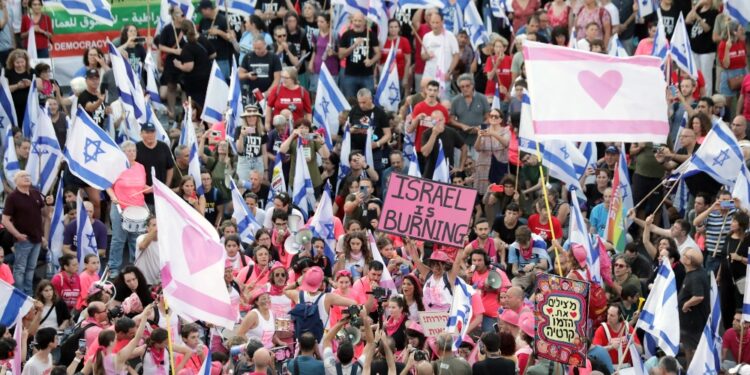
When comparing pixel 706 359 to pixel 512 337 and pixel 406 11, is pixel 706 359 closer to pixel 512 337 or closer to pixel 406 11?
pixel 512 337

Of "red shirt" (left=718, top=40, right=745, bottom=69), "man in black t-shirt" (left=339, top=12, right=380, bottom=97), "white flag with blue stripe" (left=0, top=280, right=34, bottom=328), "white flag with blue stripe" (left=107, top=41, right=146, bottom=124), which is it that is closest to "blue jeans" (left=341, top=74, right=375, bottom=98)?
"man in black t-shirt" (left=339, top=12, right=380, bottom=97)

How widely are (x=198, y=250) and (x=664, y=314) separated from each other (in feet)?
15.9

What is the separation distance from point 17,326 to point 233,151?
7195mm

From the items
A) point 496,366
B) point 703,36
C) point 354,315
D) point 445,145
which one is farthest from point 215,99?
point 496,366

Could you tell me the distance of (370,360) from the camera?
1752cm

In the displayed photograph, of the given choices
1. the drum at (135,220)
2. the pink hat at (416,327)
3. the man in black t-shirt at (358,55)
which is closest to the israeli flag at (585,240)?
the pink hat at (416,327)

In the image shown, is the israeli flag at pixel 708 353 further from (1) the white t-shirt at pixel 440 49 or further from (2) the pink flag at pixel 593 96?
(1) the white t-shirt at pixel 440 49

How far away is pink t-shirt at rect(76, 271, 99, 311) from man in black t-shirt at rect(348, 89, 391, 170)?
5245 mm

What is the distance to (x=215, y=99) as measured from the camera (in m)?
26.6

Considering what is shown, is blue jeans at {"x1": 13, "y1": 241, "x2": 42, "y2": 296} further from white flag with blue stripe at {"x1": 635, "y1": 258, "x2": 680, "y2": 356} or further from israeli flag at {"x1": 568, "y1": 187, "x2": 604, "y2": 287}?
white flag with blue stripe at {"x1": 635, "y1": 258, "x2": 680, "y2": 356}

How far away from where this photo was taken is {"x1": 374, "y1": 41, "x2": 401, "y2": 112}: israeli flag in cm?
2697

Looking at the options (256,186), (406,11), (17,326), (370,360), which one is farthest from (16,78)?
(370,360)

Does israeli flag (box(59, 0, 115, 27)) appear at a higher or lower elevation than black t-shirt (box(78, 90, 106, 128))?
higher

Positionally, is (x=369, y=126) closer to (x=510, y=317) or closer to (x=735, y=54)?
(x=735, y=54)
